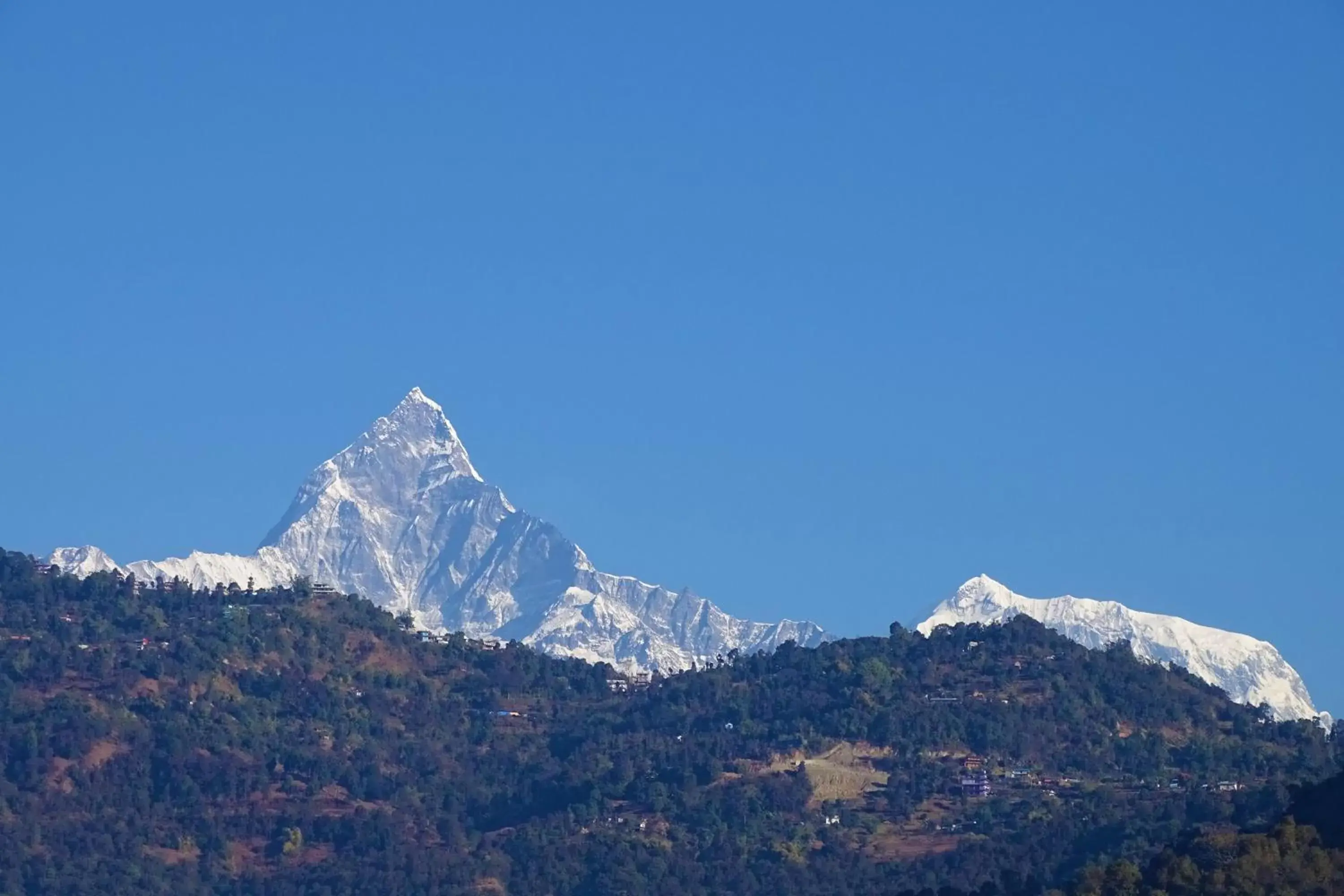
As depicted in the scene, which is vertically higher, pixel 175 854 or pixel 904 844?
pixel 175 854

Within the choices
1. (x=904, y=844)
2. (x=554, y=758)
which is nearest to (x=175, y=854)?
(x=554, y=758)

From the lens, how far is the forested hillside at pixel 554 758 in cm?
14762

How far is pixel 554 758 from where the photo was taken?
569 feet

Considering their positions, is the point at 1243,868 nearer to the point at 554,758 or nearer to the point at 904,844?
the point at 904,844

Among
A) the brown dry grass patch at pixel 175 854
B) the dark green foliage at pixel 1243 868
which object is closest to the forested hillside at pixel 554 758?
the brown dry grass patch at pixel 175 854

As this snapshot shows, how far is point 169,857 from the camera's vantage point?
6004 inches

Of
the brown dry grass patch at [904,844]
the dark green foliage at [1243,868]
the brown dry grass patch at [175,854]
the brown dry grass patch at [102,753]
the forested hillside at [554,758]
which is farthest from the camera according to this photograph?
the brown dry grass patch at [102,753]

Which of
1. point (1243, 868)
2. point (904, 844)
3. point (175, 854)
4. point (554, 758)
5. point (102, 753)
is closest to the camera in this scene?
point (1243, 868)

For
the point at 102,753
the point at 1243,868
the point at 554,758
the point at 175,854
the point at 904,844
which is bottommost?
the point at 1243,868

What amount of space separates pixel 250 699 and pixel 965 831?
4487 cm

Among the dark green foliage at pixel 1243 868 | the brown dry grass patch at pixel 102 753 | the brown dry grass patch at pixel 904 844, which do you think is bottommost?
the dark green foliage at pixel 1243 868

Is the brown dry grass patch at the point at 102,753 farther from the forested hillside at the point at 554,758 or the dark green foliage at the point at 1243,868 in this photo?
the dark green foliage at the point at 1243,868

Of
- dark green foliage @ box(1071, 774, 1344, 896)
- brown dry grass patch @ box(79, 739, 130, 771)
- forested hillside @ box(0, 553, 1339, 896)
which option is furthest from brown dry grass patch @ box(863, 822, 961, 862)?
brown dry grass patch @ box(79, 739, 130, 771)

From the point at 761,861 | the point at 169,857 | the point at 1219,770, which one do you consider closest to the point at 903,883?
the point at 761,861
